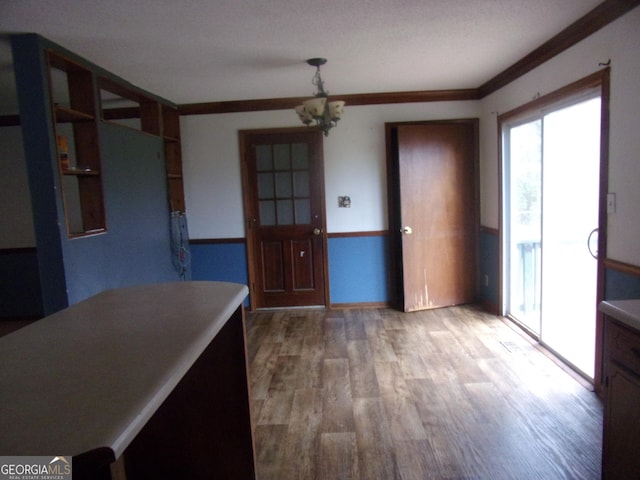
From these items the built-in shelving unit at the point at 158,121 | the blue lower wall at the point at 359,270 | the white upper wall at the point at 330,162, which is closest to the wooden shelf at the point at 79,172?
the built-in shelving unit at the point at 158,121

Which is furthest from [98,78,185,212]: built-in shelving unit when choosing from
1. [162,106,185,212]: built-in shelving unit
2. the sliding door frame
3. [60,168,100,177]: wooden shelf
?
the sliding door frame

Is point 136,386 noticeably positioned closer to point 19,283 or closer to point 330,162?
point 330,162

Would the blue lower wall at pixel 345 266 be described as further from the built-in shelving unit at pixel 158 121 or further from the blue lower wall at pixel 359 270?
the built-in shelving unit at pixel 158 121

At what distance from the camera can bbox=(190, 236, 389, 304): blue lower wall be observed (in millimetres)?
4715

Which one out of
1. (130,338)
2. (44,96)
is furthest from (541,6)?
(44,96)

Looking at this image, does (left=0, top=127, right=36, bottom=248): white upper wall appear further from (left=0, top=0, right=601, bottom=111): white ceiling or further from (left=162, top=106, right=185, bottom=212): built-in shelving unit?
(left=162, top=106, right=185, bottom=212): built-in shelving unit

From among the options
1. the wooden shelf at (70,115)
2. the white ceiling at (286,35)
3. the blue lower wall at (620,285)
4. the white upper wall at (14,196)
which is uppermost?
the white ceiling at (286,35)

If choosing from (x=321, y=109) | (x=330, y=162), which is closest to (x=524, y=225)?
(x=330, y=162)

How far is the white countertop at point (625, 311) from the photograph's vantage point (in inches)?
56.8

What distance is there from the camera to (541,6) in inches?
93.9

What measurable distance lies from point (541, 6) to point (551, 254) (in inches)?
70.6

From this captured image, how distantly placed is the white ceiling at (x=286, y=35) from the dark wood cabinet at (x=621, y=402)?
5.91ft

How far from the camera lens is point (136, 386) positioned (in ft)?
2.87

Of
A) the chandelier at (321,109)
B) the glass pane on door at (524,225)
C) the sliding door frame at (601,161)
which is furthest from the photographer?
the glass pane on door at (524,225)
